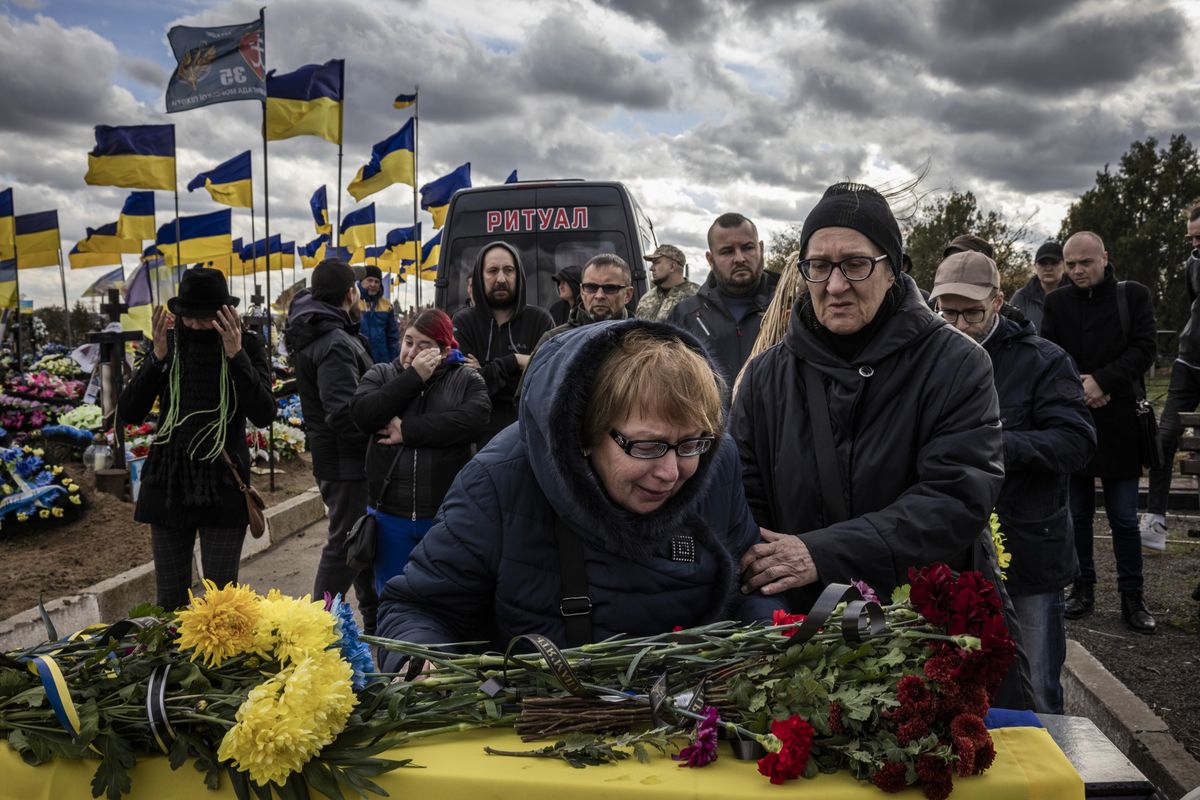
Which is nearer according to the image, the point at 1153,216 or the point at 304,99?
the point at 304,99

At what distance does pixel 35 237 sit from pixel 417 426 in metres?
18.5

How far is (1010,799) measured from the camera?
1.45 metres

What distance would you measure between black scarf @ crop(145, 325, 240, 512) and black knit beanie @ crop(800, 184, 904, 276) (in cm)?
310

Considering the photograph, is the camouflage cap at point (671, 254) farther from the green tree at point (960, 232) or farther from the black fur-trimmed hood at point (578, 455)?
the green tree at point (960, 232)

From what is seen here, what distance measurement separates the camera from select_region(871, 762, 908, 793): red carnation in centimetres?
138

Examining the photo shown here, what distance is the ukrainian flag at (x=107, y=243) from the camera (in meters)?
22.6

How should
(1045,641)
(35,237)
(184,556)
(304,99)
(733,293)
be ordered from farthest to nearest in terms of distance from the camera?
1. (35,237)
2. (304,99)
3. (733,293)
4. (184,556)
5. (1045,641)

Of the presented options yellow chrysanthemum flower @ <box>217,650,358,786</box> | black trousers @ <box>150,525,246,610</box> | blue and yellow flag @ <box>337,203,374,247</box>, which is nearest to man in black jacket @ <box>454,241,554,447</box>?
black trousers @ <box>150,525,246,610</box>

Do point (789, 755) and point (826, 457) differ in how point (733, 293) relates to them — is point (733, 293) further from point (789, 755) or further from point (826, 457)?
point (789, 755)

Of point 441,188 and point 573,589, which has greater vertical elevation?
point 441,188

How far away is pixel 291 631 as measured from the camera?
1569mm

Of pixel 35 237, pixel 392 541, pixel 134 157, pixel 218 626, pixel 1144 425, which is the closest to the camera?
pixel 218 626

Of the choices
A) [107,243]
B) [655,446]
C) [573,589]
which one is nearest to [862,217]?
[655,446]

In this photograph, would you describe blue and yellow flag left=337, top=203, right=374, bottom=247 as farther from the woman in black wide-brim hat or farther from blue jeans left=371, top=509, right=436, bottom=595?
blue jeans left=371, top=509, right=436, bottom=595
